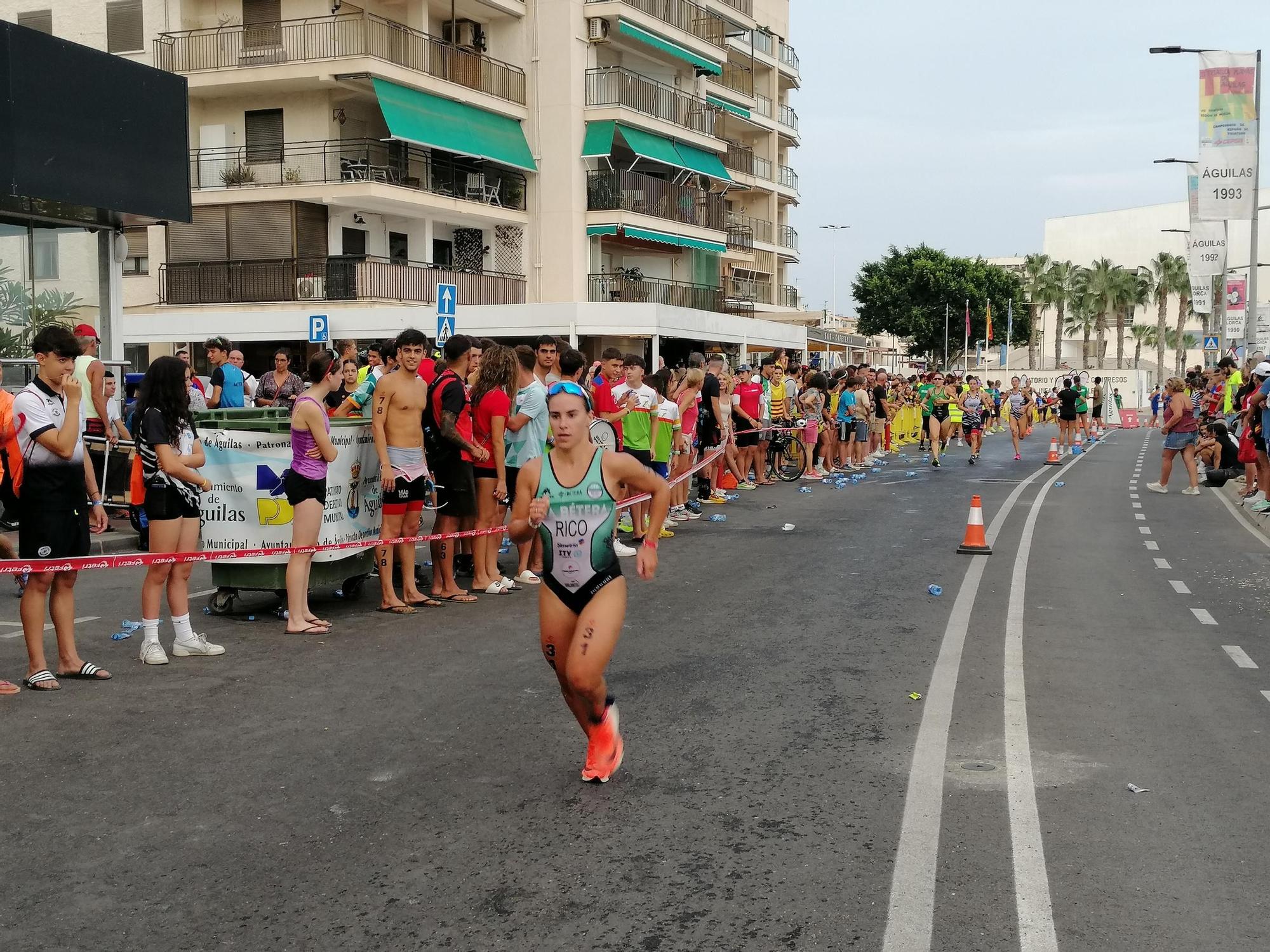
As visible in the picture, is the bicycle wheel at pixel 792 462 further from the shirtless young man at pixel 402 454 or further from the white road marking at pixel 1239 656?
the white road marking at pixel 1239 656

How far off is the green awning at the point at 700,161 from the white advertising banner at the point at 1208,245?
63.5ft

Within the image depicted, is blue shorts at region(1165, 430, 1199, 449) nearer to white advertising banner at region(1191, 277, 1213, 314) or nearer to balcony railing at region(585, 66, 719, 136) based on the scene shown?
white advertising banner at region(1191, 277, 1213, 314)

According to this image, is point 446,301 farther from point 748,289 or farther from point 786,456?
point 748,289

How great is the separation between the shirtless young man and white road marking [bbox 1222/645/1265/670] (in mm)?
5790

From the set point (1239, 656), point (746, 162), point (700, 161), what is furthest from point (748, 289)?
point (1239, 656)

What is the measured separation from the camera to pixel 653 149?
42219mm

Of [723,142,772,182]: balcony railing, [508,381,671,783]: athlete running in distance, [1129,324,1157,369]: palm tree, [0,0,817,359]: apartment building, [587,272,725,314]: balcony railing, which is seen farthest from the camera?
[1129,324,1157,369]: palm tree

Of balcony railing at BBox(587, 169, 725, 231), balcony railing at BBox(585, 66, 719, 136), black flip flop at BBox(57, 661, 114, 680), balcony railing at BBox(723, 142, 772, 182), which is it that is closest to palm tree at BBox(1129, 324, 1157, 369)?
balcony railing at BBox(723, 142, 772, 182)

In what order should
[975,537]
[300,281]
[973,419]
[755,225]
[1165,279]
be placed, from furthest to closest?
[1165,279], [755,225], [300,281], [973,419], [975,537]

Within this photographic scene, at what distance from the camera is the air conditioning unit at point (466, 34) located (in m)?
38.1

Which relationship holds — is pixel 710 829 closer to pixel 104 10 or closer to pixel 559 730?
pixel 559 730

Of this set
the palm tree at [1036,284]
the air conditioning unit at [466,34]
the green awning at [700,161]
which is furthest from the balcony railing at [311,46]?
the palm tree at [1036,284]

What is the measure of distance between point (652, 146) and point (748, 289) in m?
17.1

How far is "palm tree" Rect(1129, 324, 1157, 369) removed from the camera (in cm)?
9656
